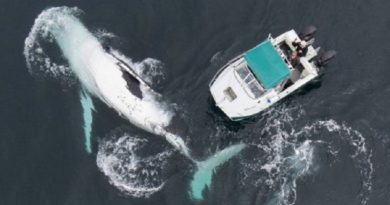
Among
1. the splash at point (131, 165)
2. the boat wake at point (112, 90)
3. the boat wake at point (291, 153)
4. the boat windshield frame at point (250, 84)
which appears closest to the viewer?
the boat wake at point (291, 153)

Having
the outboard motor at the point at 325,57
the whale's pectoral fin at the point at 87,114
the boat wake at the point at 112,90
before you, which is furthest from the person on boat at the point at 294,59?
the whale's pectoral fin at the point at 87,114

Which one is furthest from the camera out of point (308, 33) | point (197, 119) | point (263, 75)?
point (197, 119)

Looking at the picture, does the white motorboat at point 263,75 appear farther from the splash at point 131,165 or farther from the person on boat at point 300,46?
the splash at point 131,165

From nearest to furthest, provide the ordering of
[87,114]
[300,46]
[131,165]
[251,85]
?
[251,85] → [131,165] → [300,46] → [87,114]

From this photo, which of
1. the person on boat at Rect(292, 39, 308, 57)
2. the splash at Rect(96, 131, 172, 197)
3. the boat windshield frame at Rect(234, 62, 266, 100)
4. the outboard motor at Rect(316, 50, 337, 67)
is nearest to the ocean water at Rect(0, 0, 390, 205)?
the splash at Rect(96, 131, 172, 197)

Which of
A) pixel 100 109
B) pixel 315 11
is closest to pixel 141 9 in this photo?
pixel 100 109

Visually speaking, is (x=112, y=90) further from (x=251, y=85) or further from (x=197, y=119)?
(x=251, y=85)

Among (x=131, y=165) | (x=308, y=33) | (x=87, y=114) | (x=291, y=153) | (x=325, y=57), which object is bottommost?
(x=291, y=153)

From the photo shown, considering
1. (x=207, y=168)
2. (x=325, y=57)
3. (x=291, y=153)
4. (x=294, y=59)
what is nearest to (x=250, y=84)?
(x=294, y=59)
